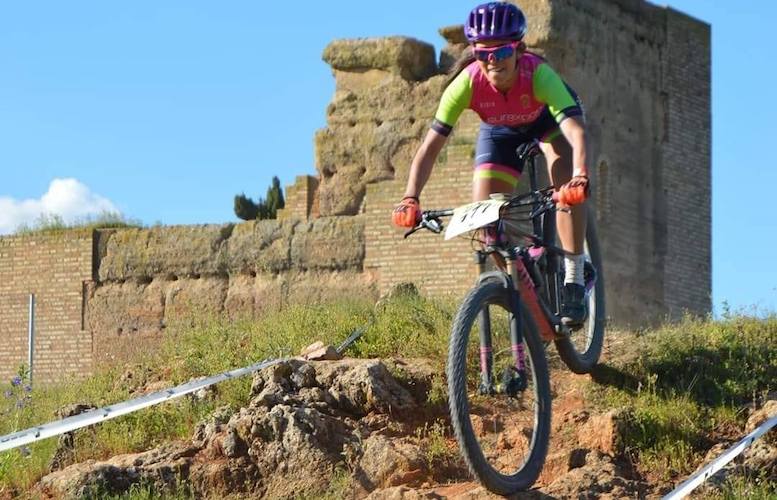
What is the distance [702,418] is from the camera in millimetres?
7938

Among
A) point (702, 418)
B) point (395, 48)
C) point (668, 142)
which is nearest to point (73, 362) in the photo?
point (395, 48)

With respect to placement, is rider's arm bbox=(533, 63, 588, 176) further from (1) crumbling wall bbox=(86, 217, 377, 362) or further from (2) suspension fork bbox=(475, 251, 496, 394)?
(1) crumbling wall bbox=(86, 217, 377, 362)

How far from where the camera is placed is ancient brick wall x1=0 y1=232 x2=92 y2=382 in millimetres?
19047

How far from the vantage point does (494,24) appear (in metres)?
7.34

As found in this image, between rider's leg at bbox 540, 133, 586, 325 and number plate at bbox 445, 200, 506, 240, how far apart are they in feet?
2.94

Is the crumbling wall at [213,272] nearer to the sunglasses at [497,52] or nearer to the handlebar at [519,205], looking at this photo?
the handlebar at [519,205]

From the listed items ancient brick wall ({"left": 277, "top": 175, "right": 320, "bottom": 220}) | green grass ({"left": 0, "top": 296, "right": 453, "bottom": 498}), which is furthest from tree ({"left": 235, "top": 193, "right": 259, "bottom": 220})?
green grass ({"left": 0, "top": 296, "right": 453, "bottom": 498})

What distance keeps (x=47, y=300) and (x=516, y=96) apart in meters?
12.8

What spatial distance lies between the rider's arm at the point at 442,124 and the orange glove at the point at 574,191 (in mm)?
801

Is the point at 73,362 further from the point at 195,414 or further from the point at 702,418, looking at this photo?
the point at 702,418

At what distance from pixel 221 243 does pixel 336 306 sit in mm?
7995

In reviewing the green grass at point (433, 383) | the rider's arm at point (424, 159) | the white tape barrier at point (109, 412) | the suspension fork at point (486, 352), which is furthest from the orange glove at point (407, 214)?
the white tape barrier at point (109, 412)

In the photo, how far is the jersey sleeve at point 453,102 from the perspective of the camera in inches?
298

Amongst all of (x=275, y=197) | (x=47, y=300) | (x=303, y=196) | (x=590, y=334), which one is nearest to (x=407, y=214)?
(x=590, y=334)
